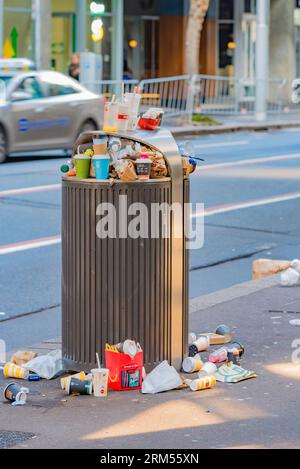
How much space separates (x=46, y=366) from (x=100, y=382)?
59cm

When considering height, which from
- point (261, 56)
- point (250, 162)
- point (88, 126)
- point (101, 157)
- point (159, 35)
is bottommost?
point (250, 162)

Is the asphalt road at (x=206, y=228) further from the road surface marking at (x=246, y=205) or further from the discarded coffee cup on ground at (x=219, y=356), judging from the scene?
the discarded coffee cup on ground at (x=219, y=356)

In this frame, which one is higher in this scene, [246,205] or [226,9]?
[226,9]

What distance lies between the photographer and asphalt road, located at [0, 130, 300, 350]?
31.6 feet

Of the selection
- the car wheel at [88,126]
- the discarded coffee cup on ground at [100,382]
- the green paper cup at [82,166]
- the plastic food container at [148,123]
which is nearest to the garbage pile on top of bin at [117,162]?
the green paper cup at [82,166]

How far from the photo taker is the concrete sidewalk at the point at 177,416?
5.40 meters

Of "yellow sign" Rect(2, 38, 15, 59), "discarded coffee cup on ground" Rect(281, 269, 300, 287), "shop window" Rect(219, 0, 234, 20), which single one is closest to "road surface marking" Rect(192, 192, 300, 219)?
"discarded coffee cup on ground" Rect(281, 269, 300, 287)

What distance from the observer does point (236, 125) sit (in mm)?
30531

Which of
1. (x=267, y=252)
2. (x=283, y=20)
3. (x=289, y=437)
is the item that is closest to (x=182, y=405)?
(x=289, y=437)

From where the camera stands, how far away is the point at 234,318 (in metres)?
8.23

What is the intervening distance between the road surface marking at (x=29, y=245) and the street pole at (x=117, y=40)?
910 inches

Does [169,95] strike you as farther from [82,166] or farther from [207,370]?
[207,370]

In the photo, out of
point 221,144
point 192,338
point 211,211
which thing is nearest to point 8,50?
point 221,144

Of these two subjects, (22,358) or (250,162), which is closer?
(22,358)
